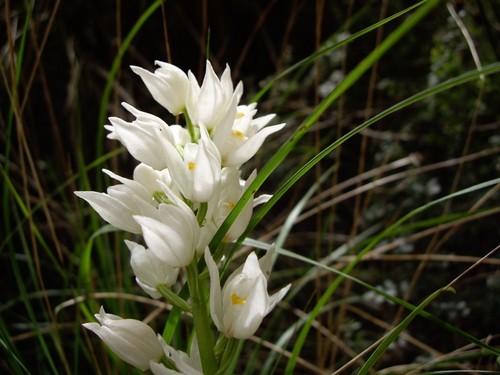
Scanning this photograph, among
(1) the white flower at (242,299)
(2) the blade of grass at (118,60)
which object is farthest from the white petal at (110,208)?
(2) the blade of grass at (118,60)

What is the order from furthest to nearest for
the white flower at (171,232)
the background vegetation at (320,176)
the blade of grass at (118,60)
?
1. the background vegetation at (320,176)
2. the blade of grass at (118,60)
3. the white flower at (171,232)

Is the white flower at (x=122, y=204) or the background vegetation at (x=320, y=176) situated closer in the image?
the white flower at (x=122, y=204)

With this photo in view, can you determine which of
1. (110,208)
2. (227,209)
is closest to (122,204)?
(110,208)

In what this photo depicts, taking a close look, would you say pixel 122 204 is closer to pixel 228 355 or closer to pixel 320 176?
pixel 228 355

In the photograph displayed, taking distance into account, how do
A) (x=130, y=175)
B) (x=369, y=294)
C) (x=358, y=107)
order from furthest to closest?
(x=130, y=175) → (x=358, y=107) → (x=369, y=294)

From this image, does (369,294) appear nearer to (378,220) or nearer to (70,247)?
(378,220)

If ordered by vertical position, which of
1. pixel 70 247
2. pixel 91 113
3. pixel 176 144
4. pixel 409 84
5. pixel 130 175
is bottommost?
pixel 70 247

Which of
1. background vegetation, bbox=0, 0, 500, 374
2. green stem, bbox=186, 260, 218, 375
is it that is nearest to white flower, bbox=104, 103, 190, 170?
green stem, bbox=186, 260, 218, 375

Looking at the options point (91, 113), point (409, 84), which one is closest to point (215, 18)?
point (91, 113)

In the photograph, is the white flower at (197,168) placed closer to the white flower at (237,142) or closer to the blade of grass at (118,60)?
the white flower at (237,142)
